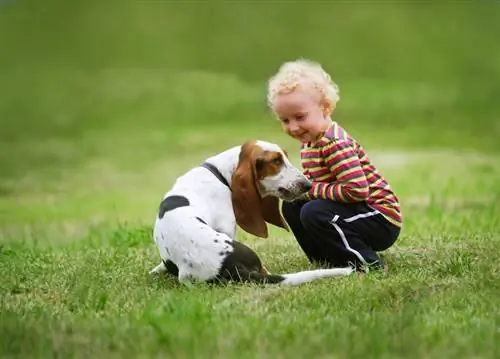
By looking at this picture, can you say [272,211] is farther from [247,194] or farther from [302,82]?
[302,82]

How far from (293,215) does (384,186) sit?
0.60m

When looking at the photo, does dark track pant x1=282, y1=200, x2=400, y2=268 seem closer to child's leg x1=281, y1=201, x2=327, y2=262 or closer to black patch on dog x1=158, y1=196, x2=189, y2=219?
child's leg x1=281, y1=201, x2=327, y2=262

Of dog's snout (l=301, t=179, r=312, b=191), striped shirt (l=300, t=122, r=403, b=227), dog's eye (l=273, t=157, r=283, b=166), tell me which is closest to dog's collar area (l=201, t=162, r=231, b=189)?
dog's eye (l=273, t=157, r=283, b=166)

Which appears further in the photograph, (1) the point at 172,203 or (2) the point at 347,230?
(2) the point at 347,230

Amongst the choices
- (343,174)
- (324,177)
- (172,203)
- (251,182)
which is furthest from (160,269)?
(343,174)

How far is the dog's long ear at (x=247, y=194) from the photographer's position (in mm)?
5676

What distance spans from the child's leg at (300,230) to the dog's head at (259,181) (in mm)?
301

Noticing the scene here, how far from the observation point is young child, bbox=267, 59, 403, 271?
5793 millimetres

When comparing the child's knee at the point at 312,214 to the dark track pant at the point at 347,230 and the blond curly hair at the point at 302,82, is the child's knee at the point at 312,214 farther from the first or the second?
the blond curly hair at the point at 302,82

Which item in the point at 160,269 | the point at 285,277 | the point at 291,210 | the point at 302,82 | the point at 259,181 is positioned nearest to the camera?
the point at 285,277

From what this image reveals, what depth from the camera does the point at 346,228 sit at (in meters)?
5.88

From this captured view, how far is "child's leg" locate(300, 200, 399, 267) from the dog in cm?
17

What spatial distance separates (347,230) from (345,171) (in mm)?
376

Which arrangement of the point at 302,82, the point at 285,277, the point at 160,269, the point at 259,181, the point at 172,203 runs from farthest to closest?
1. the point at 160,269
2. the point at 302,82
3. the point at 259,181
4. the point at 172,203
5. the point at 285,277
